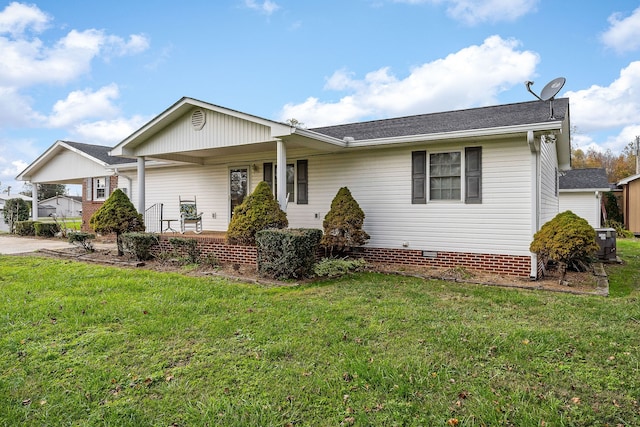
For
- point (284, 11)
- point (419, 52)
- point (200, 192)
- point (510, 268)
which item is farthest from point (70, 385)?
point (419, 52)

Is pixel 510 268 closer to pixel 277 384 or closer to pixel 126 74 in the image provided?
pixel 277 384

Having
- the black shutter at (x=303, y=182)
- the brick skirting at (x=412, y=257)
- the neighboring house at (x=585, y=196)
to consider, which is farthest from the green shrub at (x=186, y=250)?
the neighboring house at (x=585, y=196)

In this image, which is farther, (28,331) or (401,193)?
(401,193)

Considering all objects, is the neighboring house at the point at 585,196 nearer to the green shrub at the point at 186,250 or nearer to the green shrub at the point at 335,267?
the green shrub at the point at 335,267

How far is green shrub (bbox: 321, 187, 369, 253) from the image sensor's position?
8.20m

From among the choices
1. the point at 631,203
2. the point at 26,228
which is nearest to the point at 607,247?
the point at 631,203

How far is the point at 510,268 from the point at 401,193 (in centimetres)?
265

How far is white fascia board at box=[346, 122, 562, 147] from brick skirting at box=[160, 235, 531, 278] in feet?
7.77

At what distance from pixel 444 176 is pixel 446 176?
4 centimetres

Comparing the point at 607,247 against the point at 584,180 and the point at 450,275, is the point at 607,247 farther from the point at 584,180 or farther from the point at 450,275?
the point at 584,180

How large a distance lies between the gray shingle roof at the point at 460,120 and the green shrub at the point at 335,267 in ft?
9.62

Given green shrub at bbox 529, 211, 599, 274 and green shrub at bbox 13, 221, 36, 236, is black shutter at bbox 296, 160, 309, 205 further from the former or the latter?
green shrub at bbox 13, 221, 36, 236

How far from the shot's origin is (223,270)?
7.66 m

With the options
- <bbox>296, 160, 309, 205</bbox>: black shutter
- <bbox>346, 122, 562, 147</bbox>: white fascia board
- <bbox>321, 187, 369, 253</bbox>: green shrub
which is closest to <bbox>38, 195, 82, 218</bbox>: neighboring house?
<bbox>296, 160, 309, 205</bbox>: black shutter
